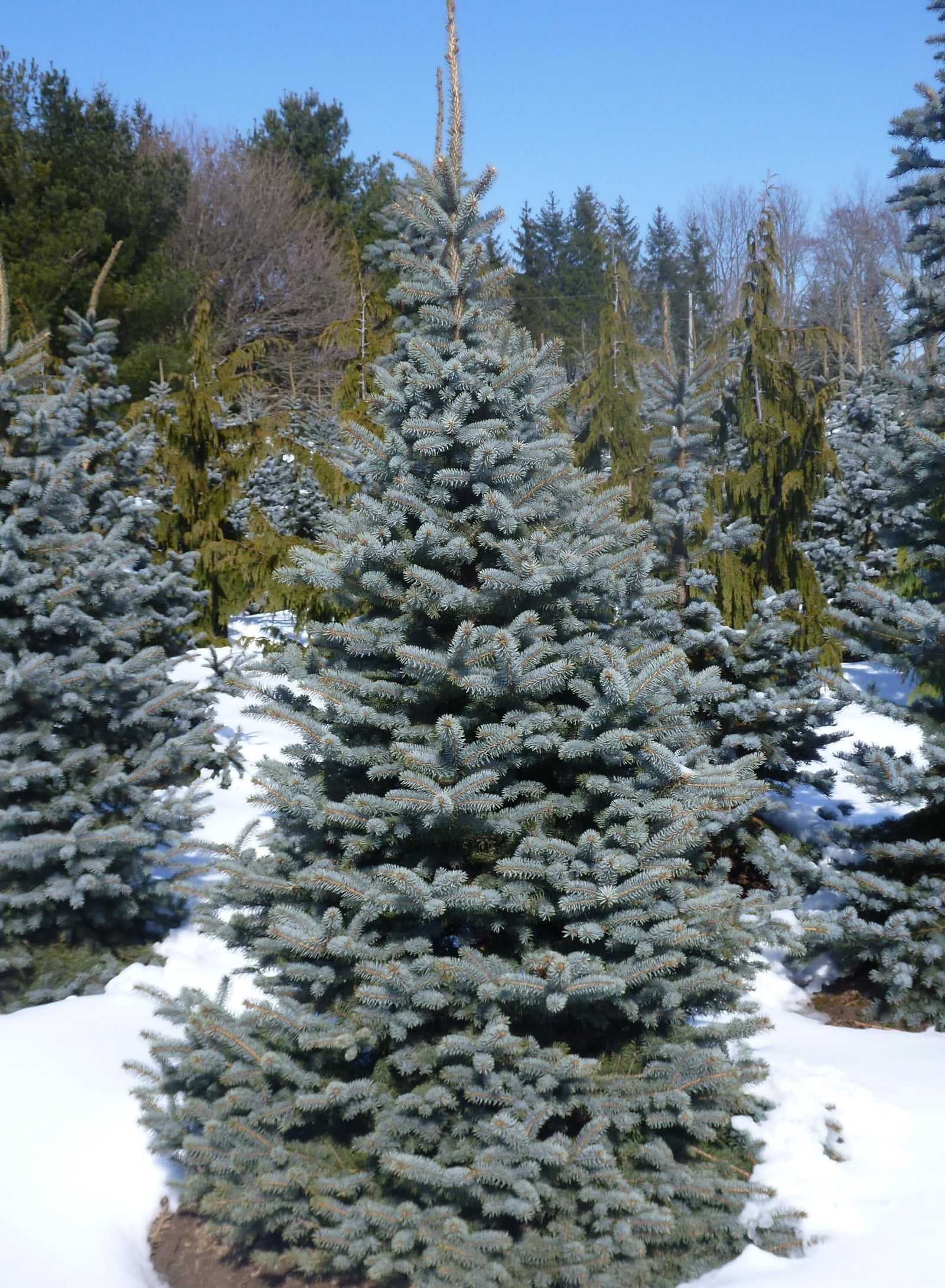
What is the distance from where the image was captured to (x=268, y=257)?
33.7 m

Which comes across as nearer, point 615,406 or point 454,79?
point 454,79

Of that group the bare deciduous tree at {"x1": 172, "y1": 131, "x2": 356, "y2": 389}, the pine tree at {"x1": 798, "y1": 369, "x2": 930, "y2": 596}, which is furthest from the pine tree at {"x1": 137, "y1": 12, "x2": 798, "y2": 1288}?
the bare deciduous tree at {"x1": 172, "y1": 131, "x2": 356, "y2": 389}

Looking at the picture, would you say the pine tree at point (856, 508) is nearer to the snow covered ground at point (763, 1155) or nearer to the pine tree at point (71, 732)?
the snow covered ground at point (763, 1155)

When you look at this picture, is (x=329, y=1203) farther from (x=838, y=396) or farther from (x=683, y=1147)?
(x=838, y=396)

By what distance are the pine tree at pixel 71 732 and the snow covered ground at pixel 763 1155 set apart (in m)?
0.50

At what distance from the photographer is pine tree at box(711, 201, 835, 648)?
7.72 meters

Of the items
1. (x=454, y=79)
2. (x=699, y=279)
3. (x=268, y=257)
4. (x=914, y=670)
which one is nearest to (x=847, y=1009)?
(x=914, y=670)

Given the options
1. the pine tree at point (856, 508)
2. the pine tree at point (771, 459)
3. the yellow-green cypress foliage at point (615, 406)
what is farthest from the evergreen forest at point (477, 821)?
the pine tree at point (856, 508)

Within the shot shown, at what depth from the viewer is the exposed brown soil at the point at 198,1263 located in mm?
3289

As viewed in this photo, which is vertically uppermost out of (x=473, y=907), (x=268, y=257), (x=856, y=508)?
(x=268, y=257)

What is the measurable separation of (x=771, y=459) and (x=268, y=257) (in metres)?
30.1

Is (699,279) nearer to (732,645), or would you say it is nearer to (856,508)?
(856,508)

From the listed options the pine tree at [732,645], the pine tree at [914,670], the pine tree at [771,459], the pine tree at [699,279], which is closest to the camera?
the pine tree at [914,670]

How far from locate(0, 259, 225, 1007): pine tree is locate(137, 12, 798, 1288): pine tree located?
4.66 ft
